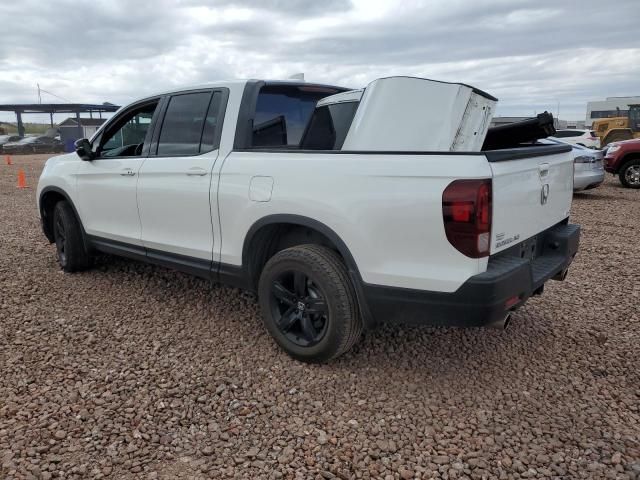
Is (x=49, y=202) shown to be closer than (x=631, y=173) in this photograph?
Yes

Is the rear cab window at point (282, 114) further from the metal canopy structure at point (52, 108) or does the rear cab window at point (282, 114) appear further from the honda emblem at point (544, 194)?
the metal canopy structure at point (52, 108)

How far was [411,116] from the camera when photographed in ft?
10.4

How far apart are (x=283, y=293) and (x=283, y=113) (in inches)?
56.5

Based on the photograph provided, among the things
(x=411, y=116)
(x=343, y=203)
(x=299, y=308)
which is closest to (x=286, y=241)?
(x=299, y=308)

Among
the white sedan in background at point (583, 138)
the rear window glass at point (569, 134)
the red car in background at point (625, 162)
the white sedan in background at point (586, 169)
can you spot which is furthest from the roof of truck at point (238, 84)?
the rear window glass at point (569, 134)

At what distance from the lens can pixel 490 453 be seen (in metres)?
2.47

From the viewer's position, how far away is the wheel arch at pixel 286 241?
2.93m

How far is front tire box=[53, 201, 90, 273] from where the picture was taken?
5.06 meters

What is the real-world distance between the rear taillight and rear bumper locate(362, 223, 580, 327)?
16cm

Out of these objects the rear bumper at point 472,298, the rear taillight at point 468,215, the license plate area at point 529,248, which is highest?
the rear taillight at point 468,215

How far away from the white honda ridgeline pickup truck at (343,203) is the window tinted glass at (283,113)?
1 cm

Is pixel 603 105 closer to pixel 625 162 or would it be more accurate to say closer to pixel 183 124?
pixel 625 162

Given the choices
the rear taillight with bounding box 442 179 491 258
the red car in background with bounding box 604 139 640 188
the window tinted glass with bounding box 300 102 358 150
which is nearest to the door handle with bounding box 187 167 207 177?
the window tinted glass with bounding box 300 102 358 150

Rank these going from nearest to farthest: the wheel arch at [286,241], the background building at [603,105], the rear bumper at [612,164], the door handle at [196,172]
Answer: the wheel arch at [286,241] → the door handle at [196,172] → the rear bumper at [612,164] → the background building at [603,105]
